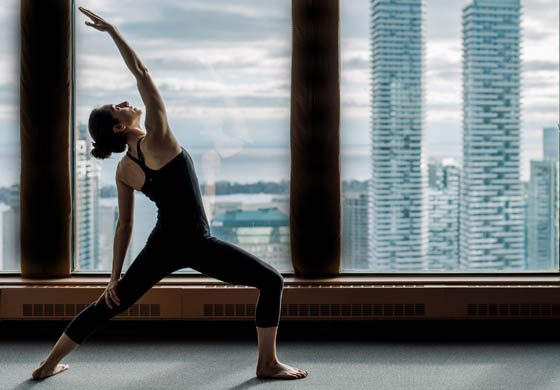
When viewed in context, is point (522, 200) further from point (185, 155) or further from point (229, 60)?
point (185, 155)

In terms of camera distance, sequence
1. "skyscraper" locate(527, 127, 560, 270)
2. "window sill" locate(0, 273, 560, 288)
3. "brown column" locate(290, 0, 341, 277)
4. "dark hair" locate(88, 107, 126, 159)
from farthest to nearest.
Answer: "skyscraper" locate(527, 127, 560, 270) < "brown column" locate(290, 0, 341, 277) < "window sill" locate(0, 273, 560, 288) < "dark hair" locate(88, 107, 126, 159)

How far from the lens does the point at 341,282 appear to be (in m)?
3.48

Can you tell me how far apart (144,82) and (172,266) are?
2.69 feet

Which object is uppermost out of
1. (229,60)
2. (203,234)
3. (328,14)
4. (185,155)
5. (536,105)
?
(328,14)

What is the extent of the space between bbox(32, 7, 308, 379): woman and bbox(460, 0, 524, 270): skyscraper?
5.82 ft

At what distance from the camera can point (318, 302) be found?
338 cm

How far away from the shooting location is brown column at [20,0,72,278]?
3.55 m

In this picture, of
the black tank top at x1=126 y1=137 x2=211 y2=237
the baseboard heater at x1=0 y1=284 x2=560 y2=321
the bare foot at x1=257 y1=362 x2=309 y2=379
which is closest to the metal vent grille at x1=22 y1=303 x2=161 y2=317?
the baseboard heater at x1=0 y1=284 x2=560 y2=321

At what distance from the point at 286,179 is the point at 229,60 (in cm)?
90

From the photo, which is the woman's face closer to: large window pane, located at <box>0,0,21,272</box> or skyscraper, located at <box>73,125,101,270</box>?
skyscraper, located at <box>73,125,101,270</box>

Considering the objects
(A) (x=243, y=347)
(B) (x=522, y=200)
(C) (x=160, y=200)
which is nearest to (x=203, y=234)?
(C) (x=160, y=200)

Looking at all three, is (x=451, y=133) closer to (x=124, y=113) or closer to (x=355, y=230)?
(x=355, y=230)

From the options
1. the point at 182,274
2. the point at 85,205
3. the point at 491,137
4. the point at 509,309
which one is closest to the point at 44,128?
the point at 85,205

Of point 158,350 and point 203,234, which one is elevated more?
point 203,234
